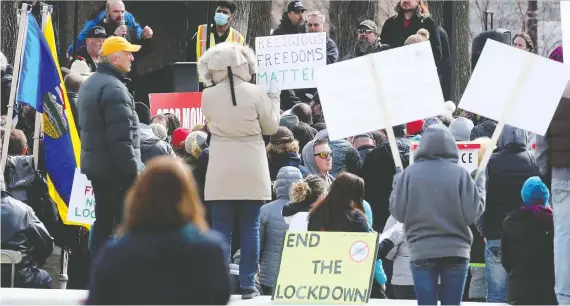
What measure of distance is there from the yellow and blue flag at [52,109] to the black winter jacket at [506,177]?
360cm

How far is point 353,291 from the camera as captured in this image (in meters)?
10.7

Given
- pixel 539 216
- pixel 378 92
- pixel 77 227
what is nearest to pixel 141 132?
pixel 77 227

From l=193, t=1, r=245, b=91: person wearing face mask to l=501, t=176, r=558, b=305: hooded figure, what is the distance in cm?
576

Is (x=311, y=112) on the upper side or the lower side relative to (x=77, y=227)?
upper

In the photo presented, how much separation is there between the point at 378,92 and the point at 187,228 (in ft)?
13.2

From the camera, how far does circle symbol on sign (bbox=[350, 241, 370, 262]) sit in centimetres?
1073

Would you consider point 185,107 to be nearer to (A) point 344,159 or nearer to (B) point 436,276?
(A) point 344,159

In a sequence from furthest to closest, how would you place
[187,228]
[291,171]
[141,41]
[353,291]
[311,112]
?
1. [141,41]
2. [311,112]
3. [291,171]
4. [353,291]
5. [187,228]

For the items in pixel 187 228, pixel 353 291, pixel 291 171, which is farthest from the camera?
pixel 291 171

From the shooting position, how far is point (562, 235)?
10.7 meters

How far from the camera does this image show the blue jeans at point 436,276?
9.85m

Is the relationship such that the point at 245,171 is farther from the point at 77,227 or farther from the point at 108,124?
the point at 77,227

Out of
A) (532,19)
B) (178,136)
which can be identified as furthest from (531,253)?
(532,19)

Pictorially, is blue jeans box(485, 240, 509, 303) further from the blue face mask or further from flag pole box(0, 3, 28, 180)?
the blue face mask
